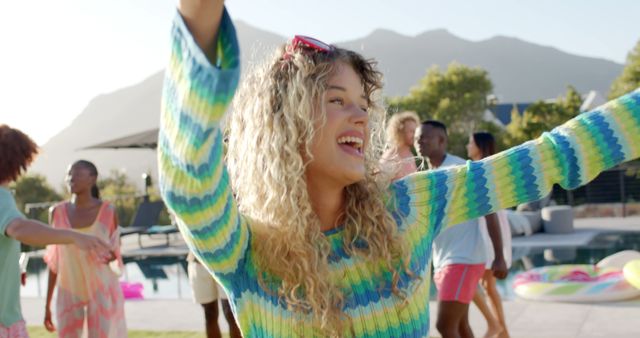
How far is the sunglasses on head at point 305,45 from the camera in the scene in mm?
1748

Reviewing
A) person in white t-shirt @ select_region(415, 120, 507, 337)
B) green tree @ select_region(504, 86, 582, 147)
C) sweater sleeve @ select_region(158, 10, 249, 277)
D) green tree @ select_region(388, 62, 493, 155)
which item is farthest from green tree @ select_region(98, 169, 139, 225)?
sweater sleeve @ select_region(158, 10, 249, 277)

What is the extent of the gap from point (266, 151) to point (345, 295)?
36cm

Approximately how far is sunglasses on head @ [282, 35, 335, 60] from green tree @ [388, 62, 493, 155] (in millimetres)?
35441

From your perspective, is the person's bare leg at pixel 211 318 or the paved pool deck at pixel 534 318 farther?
the paved pool deck at pixel 534 318

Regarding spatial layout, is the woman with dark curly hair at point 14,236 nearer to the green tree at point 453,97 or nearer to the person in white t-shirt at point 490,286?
the person in white t-shirt at point 490,286

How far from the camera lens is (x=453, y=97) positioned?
38.7 meters

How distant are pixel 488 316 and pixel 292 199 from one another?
532cm

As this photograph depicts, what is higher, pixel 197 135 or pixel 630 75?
pixel 630 75

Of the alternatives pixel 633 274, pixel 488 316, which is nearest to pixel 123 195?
pixel 633 274

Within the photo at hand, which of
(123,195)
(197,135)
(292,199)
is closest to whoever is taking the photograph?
(197,135)

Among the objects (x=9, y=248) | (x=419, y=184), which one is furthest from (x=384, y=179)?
(x=9, y=248)

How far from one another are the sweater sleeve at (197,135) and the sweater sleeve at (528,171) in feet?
1.78

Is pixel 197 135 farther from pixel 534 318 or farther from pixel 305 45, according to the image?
pixel 534 318

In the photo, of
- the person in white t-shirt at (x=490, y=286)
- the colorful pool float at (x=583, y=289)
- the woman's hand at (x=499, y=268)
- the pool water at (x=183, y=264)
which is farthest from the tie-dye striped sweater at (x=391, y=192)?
the pool water at (x=183, y=264)
